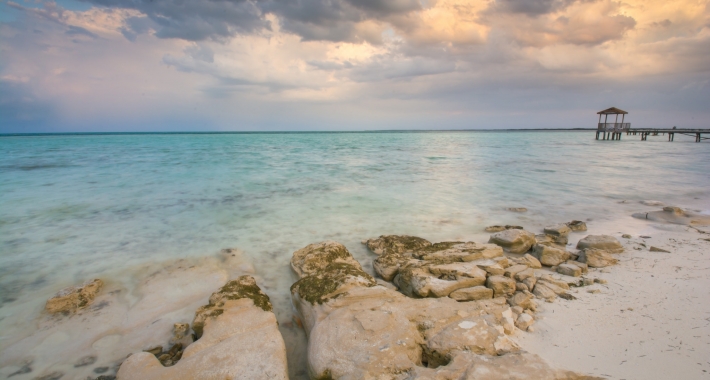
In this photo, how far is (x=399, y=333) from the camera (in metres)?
3.16

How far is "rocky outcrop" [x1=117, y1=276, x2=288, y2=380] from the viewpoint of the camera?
9.36 feet

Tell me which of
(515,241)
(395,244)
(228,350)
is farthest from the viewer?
(395,244)

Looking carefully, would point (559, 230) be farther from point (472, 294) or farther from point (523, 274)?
point (472, 294)

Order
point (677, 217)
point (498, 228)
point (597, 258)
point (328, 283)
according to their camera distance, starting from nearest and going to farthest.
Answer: point (328, 283) < point (597, 258) < point (498, 228) < point (677, 217)

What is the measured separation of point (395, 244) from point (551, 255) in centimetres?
250

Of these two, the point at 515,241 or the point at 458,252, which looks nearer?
the point at 458,252

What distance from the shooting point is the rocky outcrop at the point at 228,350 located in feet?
9.36

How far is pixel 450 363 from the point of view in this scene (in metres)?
2.77

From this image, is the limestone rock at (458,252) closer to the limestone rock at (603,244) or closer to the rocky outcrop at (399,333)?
the rocky outcrop at (399,333)

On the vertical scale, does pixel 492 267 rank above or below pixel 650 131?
below

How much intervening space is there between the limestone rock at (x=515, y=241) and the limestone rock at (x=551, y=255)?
1.45 ft

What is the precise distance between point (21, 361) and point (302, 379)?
3019 millimetres

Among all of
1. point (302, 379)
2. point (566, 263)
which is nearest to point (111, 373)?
point (302, 379)

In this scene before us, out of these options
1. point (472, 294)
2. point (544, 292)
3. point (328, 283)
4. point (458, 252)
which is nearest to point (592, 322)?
point (544, 292)
